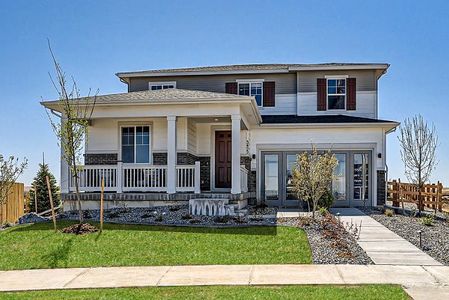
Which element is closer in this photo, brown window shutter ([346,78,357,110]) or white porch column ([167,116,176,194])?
white porch column ([167,116,176,194])

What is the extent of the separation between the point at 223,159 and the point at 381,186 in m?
6.47

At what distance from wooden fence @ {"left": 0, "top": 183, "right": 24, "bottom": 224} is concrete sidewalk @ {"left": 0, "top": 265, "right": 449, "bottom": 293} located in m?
8.23

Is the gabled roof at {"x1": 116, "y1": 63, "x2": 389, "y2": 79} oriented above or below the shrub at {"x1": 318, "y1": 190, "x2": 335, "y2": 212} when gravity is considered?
above

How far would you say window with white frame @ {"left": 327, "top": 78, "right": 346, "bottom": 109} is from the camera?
21.0 m

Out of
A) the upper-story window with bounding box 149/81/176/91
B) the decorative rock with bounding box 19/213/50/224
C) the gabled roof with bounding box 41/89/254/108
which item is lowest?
the decorative rock with bounding box 19/213/50/224

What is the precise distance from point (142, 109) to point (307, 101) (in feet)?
26.6

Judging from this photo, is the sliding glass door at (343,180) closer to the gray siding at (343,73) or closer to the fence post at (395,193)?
the fence post at (395,193)

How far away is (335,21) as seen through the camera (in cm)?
1551

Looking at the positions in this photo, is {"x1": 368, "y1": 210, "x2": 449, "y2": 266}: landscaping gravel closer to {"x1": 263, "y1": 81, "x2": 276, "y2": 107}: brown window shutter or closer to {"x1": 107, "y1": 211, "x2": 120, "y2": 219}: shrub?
{"x1": 263, "y1": 81, "x2": 276, "y2": 107}: brown window shutter

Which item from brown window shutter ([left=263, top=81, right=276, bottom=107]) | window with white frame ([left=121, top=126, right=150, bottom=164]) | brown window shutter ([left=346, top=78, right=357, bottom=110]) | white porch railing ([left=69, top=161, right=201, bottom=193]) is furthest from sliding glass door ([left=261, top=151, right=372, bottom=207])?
window with white frame ([left=121, top=126, right=150, bottom=164])

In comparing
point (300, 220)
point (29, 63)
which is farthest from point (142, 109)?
point (300, 220)

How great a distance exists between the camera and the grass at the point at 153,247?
1000cm

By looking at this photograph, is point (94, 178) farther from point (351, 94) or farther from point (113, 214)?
point (351, 94)

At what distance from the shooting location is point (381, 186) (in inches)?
762
